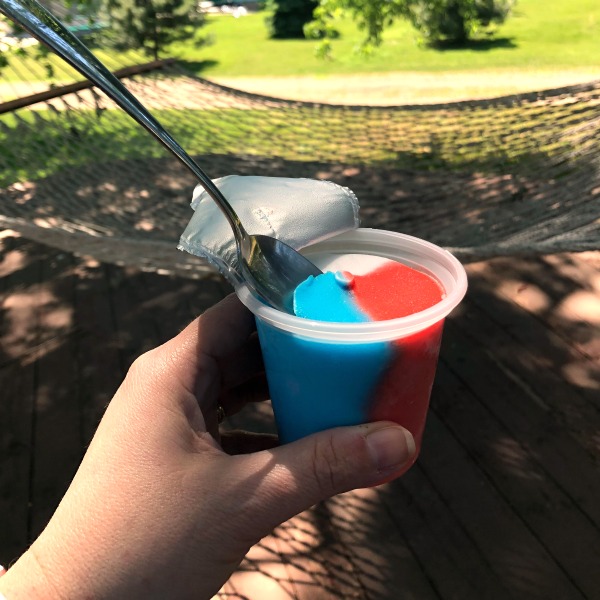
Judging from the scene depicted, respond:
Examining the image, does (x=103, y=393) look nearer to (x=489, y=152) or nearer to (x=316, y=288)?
(x=316, y=288)

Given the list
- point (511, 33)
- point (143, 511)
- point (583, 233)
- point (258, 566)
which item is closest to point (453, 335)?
point (583, 233)

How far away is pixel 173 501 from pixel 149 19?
31.3ft

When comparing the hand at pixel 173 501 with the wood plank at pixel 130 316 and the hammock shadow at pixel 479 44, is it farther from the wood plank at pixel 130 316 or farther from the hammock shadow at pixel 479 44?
the hammock shadow at pixel 479 44

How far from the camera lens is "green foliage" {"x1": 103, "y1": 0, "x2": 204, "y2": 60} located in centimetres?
904

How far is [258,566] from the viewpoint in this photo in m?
1.66

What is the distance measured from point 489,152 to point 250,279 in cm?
264

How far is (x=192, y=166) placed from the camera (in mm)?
915

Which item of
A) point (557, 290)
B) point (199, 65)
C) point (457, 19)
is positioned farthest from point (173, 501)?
point (199, 65)

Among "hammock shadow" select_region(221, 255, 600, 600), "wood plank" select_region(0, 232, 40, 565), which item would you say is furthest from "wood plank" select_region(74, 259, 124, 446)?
"hammock shadow" select_region(221, 255, 600, 600)

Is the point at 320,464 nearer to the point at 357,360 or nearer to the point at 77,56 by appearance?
the point at 357,360

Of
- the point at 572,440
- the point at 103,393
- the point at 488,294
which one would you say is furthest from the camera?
the point at 488,294

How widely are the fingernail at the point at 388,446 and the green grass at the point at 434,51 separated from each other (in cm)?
830

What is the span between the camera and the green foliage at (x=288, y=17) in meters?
13.1

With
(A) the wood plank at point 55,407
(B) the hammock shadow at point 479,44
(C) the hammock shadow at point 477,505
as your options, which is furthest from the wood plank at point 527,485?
(B) the hammock shadow at point 479,44
